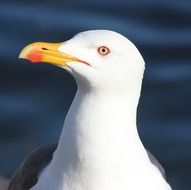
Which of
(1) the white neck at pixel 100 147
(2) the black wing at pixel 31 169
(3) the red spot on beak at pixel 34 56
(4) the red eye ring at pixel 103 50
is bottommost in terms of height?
(2) the black wing at pixel 31 169

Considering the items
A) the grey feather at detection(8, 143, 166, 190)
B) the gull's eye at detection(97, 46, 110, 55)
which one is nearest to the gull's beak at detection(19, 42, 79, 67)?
the gull's eye at detection(97, 46, 110, 55)

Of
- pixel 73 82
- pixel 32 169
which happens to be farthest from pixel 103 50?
pixel 73 82

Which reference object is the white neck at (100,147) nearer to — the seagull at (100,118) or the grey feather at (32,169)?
the seagull at (100,118)

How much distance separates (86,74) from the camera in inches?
119

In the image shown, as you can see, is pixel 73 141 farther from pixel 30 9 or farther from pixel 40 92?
pixel 30 9

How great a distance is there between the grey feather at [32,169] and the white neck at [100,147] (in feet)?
1.00

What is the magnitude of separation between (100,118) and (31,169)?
1.99ft

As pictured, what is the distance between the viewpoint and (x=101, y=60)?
3059 millimetres

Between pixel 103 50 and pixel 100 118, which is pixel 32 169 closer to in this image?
pixel 100 118

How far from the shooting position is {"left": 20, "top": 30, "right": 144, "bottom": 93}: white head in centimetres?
304

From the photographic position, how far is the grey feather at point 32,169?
3.62 meters

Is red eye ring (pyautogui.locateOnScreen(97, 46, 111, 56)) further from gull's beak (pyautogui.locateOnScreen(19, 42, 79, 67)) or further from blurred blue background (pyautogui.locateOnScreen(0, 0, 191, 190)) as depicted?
blurred blue background (pyautogui.locateOnScreen(0, 0, 191, 190))

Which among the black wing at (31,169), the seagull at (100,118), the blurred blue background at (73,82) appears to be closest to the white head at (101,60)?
the seagull at (100,118)

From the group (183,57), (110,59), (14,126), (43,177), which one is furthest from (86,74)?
(183,57)
